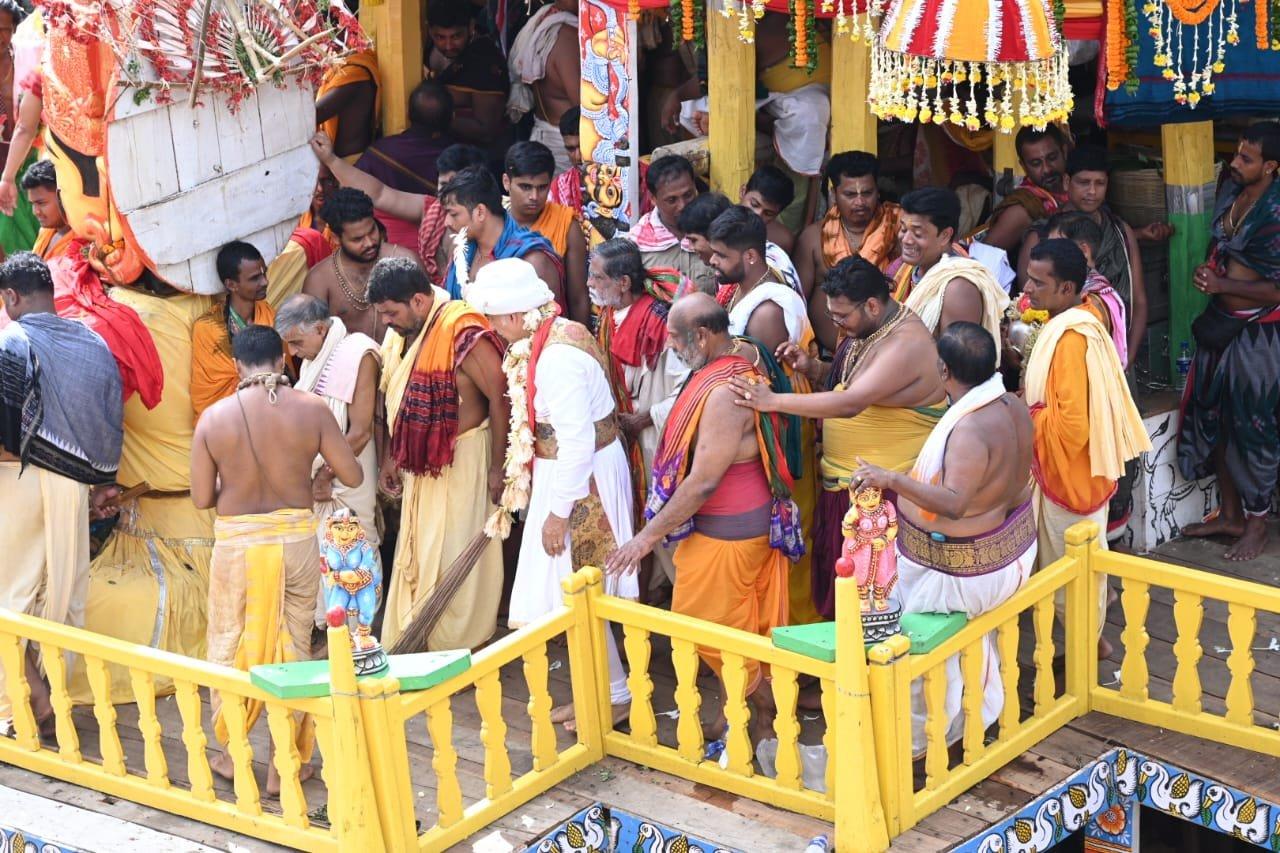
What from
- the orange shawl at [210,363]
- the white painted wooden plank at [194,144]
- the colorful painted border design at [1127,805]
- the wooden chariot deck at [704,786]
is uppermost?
the white painted wooden plank at [194,144]

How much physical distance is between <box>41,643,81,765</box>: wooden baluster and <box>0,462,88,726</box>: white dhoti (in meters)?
0.46

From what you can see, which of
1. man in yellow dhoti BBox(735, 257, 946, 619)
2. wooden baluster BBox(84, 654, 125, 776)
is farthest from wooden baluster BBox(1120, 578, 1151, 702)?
wooden baluster BBox(84, 654, 125, 776)

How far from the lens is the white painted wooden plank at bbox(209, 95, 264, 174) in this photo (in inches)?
300

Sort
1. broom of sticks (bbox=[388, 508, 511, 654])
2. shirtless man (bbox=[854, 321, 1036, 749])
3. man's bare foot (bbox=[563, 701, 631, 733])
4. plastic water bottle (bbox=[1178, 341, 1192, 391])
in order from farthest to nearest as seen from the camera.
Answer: plastic water bottle (bbox=[1178, 341, 1192, 391]), broom of sticks (bbox=[388, 508, 511, 654]), man's bare foot (bbox=[563, 701, 631, 733]), shirtless man (bbox=[854, 321, 1036, 749])

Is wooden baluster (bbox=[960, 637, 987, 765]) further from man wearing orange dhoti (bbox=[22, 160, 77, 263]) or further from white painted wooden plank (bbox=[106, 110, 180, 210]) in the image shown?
man wearing orange dhoti (bbox=[22, 160, 77, 263])

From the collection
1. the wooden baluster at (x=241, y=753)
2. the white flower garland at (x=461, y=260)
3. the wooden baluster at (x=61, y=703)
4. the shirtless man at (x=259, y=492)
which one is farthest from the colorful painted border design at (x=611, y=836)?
the white flower garland at (x=461, y=260)

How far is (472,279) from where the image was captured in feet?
23.9

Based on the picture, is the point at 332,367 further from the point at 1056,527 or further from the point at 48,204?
the point at 1056,527

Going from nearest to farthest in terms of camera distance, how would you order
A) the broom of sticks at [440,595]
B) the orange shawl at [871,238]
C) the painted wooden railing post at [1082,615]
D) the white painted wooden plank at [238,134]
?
the painted wooden railing post at [1082,615]
the broom of sticks at [440,595]
the orange shawl at [871,238]
the white painted wooden plank at [238,134]

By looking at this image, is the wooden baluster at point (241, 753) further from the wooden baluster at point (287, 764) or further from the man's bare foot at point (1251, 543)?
the man's bare foot at point (1251, 543)

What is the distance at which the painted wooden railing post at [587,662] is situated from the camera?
19.7 feet

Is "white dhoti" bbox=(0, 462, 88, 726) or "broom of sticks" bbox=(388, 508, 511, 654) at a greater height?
"white dhoti" bbox=(0, 462, 88, 726)

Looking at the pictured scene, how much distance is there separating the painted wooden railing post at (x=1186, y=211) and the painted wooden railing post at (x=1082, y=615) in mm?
2087

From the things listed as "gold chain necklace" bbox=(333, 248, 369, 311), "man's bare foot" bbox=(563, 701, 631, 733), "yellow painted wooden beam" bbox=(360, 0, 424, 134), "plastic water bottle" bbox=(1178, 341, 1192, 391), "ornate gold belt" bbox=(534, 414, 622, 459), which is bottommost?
"man's bare foot" bbox=(563, 701, 631, 733)
